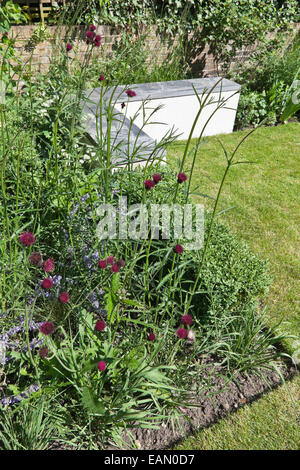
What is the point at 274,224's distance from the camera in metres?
3.44

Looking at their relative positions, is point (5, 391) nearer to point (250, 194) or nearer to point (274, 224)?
point (274, 224)

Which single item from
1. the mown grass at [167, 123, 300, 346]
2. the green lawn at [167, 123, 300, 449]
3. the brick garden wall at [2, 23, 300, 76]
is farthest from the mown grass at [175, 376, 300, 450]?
the brick garden wall at [2, 23, 300, 76]

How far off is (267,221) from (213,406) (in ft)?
6.45

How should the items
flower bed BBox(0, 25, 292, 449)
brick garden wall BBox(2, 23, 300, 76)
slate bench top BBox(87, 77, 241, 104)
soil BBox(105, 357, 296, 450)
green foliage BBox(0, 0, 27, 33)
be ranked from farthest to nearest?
brick garden wall BBox(2, 23, 300, 76) < slate bench top BBox(87, 77, 241, 104) < green foliage BBox(0, 0, 27, 33) < soil BBox(105, 357, 296, 450) < flower bed BBox(0, 25, 292, 449)

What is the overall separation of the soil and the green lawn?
44 millimetres

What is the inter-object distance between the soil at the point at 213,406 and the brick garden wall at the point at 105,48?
11.3 feet

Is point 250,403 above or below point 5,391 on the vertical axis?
below

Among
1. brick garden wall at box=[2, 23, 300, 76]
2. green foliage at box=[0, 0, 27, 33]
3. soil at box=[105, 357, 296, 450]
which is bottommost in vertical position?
soil at box=[105, 357, 296, 450]

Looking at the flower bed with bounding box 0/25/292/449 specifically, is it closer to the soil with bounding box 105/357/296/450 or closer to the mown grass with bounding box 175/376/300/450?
Answer: the soil with bounding box 105/357/296/450

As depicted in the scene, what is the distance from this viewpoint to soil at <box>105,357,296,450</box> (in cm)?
178

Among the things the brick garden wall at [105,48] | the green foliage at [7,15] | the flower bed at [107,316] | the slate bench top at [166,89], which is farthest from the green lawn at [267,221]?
the green foliage at [7,15]

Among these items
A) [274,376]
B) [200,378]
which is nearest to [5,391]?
[200,378]

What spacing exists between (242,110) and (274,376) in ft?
13.1
